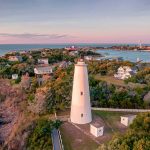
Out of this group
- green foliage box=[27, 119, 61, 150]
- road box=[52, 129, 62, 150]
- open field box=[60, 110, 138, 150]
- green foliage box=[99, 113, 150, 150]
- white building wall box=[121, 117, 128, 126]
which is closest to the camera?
green foliage box=[99, 113, 150, 150]

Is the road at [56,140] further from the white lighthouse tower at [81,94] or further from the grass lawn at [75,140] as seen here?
the white lighthouse tower at [81,94]

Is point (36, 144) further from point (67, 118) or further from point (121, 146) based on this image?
point (121, 146)

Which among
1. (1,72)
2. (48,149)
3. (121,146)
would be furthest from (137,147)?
(1,72)

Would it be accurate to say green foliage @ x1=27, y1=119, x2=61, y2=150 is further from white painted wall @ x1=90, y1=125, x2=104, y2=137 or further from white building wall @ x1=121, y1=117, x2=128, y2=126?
white building wall @ x1=121, y1=117, x2=128, y2=126

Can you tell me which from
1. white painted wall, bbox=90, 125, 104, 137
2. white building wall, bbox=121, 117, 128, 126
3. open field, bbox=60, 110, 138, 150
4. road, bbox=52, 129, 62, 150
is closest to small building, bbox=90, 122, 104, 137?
white painted wall, bbox=90, 125, 104, 137

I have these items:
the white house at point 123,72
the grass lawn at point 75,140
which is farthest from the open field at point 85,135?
the white house at point 123,72

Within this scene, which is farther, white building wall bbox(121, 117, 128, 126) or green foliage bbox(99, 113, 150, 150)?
white building wall bbox(121, 117, 128, 126)
